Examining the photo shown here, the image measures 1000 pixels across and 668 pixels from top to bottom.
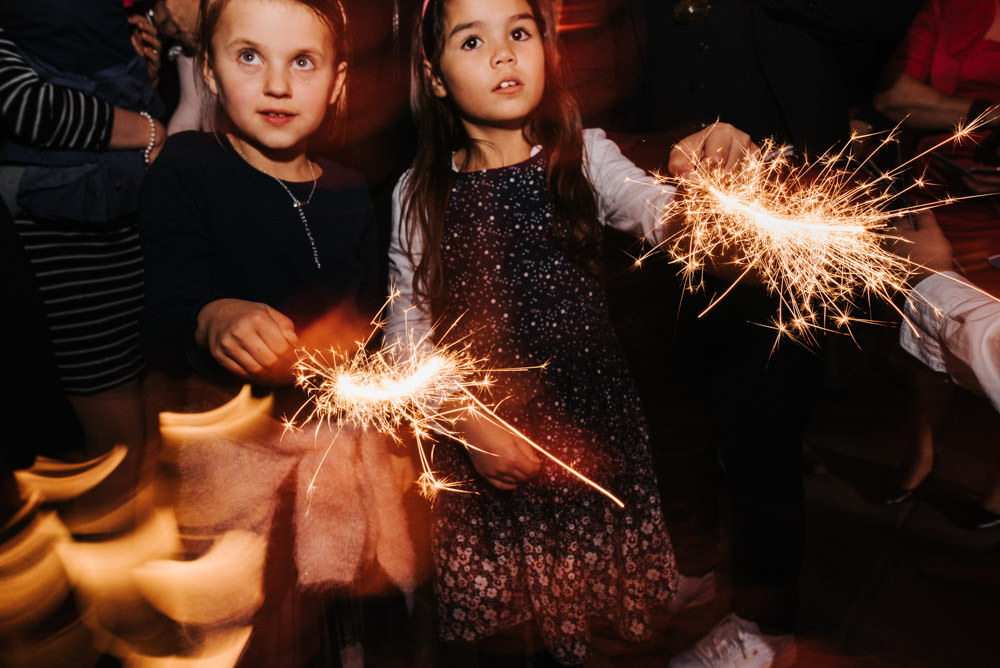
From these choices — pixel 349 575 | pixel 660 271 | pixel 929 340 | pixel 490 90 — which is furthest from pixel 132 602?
pixel 929 340

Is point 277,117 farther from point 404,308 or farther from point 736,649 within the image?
point 736,649

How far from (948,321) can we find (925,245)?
0.25 meters

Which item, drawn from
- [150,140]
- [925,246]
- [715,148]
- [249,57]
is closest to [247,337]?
[249,57]

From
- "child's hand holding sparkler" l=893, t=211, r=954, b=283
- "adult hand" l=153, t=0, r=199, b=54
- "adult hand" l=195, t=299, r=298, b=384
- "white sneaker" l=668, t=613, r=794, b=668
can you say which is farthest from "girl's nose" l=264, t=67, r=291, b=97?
"white sneaker" l=668, t=613, r=794, b=668

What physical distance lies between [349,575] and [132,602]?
0.74 meters

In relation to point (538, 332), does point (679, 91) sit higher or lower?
higher

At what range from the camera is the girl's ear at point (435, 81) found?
935 mm

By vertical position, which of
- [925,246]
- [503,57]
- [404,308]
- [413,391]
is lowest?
[413,391]

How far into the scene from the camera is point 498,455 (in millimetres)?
913

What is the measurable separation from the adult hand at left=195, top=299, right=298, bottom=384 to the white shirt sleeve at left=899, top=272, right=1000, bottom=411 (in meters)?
1.23

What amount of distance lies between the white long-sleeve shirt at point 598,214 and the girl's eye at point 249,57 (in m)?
0.33

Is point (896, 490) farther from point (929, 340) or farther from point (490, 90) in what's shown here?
point (490, 90)

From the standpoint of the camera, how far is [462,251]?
3.24ft

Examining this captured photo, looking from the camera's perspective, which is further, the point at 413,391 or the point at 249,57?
the point at 413,391
